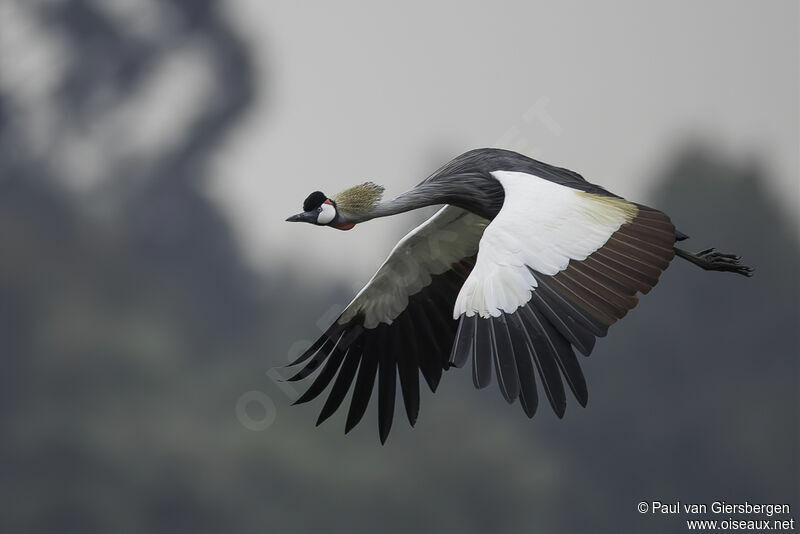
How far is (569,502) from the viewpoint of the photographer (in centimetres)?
2980

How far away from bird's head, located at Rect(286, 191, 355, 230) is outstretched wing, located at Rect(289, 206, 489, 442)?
0.75 metres

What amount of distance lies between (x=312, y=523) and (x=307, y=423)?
6.19 feet

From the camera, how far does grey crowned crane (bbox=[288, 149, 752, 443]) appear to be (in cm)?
653

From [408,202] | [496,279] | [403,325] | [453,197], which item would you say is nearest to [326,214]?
[408,202]

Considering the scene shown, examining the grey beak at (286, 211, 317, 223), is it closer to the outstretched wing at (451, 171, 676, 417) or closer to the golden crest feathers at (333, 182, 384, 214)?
the golden crest feathers at (333, 182, 384, 214)

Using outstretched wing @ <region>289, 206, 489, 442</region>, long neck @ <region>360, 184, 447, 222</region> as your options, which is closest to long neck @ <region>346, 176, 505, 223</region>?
long neck @ <region>360, 184, 447, 222</region>

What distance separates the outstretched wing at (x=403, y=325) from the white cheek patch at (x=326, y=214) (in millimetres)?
782

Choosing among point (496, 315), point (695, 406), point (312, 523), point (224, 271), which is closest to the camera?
point (496, 315)

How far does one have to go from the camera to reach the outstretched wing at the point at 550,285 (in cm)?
648

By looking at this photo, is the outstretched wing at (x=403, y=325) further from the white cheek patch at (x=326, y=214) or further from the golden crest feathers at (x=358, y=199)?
the white cheek patch at (x=326, y=214)

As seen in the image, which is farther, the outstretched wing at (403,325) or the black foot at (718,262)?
the outstretched wing at (403,325)

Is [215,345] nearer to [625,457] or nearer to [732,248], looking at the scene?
[625,457]

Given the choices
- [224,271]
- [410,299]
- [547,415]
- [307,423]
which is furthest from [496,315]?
[224,271]

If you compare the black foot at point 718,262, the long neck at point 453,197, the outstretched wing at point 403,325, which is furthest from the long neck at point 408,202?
the black foot at point 718,262
